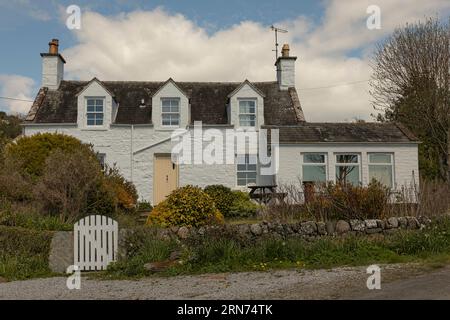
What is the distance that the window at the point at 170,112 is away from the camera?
856 inches

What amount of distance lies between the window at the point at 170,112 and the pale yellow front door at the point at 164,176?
1.81m

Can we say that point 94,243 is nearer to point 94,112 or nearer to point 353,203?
point 353,203

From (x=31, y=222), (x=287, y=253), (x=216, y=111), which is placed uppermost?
(x=216, y=111)

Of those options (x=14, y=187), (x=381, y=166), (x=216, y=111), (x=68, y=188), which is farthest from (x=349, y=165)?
(x=14, y=187)

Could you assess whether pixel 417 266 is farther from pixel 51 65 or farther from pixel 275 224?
pixel 51 65

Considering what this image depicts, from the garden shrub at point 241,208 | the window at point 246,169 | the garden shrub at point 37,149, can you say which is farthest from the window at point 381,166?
the garden shrub at point 37,149

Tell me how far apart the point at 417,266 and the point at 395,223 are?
2.34 metres

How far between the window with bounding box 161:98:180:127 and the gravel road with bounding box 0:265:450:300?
13757mm

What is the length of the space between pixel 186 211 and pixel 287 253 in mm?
3097

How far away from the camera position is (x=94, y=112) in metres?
21.4

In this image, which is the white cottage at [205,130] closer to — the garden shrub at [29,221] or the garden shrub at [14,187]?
the garden shrub at [14,187]

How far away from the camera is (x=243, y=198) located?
16.3 metres
